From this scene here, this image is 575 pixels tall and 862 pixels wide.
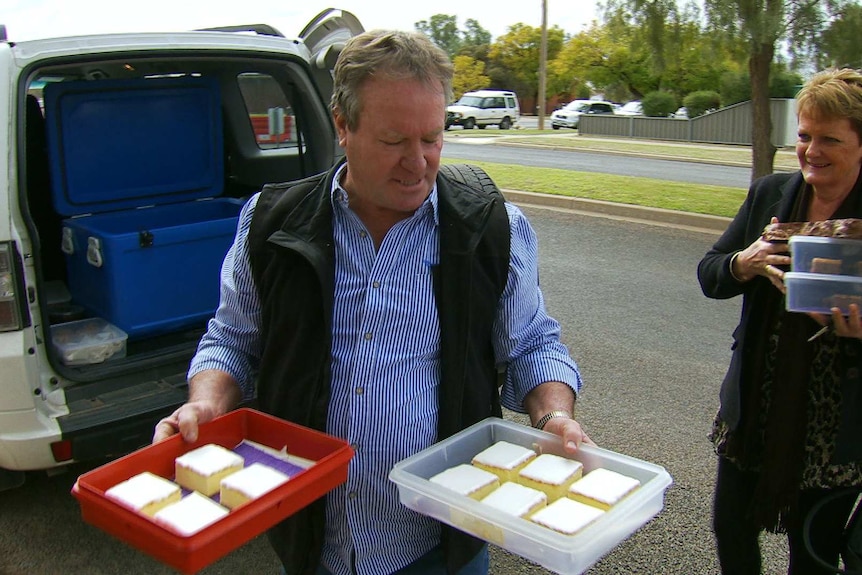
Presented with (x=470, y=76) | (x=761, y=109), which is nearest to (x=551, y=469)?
(x=761, y=109)

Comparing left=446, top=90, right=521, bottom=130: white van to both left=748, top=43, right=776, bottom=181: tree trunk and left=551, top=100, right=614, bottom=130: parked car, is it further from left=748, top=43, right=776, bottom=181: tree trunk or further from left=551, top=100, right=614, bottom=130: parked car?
left=748, top=43, right=776, bottom=181: tree trunk

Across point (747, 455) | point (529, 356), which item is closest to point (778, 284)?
point (747, 455)

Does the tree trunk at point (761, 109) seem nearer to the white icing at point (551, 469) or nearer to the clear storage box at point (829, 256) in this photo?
the clear storage box at point (829, 256)

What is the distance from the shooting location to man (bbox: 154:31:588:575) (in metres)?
1.81

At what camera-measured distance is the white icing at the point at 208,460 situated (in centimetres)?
165

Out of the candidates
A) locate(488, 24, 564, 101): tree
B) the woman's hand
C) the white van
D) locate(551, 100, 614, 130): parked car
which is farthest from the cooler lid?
locate(488, 24, 564, 101): tree

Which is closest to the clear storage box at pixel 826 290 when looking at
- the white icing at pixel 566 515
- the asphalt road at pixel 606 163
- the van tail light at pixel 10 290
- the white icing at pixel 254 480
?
the white icing at pixel 566 515

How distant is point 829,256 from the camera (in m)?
2.27

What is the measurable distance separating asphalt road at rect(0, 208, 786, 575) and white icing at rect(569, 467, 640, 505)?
1.69 m

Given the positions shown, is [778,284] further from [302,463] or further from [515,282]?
[302,463]

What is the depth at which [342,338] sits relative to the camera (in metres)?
1.85

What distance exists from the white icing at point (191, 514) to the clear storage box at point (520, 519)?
0.38 m

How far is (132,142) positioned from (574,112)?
116 ft

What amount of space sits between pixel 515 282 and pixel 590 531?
64 centimetres
